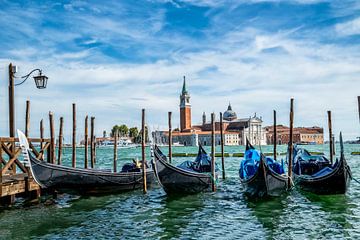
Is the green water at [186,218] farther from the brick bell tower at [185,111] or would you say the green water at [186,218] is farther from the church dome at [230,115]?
the church dome at [230,115]

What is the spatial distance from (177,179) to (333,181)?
3345 mm

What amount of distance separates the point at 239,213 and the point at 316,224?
58.8 inches

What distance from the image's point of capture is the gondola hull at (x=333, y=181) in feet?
30.1

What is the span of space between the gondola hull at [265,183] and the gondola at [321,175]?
0.69 m

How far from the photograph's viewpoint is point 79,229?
263 inches

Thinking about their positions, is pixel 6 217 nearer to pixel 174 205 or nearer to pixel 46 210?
pixel 46 210

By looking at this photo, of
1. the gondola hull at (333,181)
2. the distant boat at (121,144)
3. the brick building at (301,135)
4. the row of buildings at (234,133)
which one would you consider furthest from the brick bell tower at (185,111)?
the gondola hull at (333,181)

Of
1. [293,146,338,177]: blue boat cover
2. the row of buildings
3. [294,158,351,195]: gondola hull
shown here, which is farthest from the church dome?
[294,158,351,195]: gondola hull

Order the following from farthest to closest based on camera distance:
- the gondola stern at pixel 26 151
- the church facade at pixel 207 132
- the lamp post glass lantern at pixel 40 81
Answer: the church facade at pixel 207 132, the lamp post glass lantern at pixel 40 81, the gondola stern at pixel 26 151

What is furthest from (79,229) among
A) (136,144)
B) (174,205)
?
(136,144)

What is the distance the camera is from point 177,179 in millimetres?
9758

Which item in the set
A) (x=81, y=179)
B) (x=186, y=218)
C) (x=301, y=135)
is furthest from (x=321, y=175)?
(x=301, y=135)

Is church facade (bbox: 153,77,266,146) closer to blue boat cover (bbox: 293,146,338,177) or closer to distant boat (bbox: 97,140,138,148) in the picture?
distant boat (bbox: 97,140,138,148)

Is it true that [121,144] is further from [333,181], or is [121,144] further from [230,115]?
[333,181]
